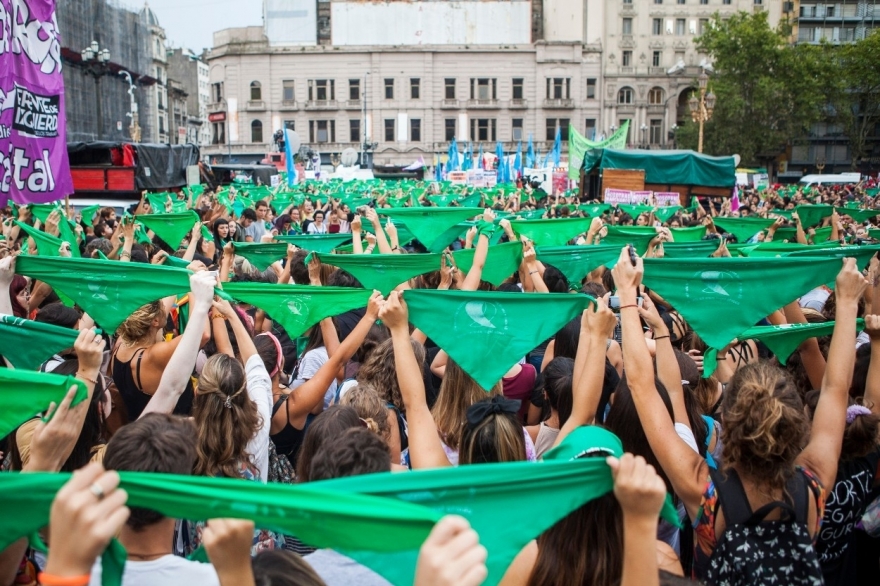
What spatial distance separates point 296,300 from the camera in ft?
16.6

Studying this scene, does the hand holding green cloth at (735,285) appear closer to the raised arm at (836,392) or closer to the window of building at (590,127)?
the raised arm at (836,392)

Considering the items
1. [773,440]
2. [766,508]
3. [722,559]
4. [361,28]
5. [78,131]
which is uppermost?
[361,28]

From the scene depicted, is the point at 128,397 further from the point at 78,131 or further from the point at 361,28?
the point at 361,28

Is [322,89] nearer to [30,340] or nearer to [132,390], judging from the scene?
[132,390]

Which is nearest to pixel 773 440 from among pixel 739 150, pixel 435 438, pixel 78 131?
pixel 435 438

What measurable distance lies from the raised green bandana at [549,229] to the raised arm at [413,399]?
6152mm

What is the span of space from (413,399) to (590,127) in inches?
2797

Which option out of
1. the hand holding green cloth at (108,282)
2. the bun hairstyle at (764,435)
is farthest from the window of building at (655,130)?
the bun hairstyle at (764,435)

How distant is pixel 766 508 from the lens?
241cm

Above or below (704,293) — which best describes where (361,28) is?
above

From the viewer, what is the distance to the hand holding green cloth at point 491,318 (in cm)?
398

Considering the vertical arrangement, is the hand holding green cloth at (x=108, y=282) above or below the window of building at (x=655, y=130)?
below

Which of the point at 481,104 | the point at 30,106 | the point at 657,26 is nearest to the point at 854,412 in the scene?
the point at 30,106

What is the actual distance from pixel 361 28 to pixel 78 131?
32.8 m
